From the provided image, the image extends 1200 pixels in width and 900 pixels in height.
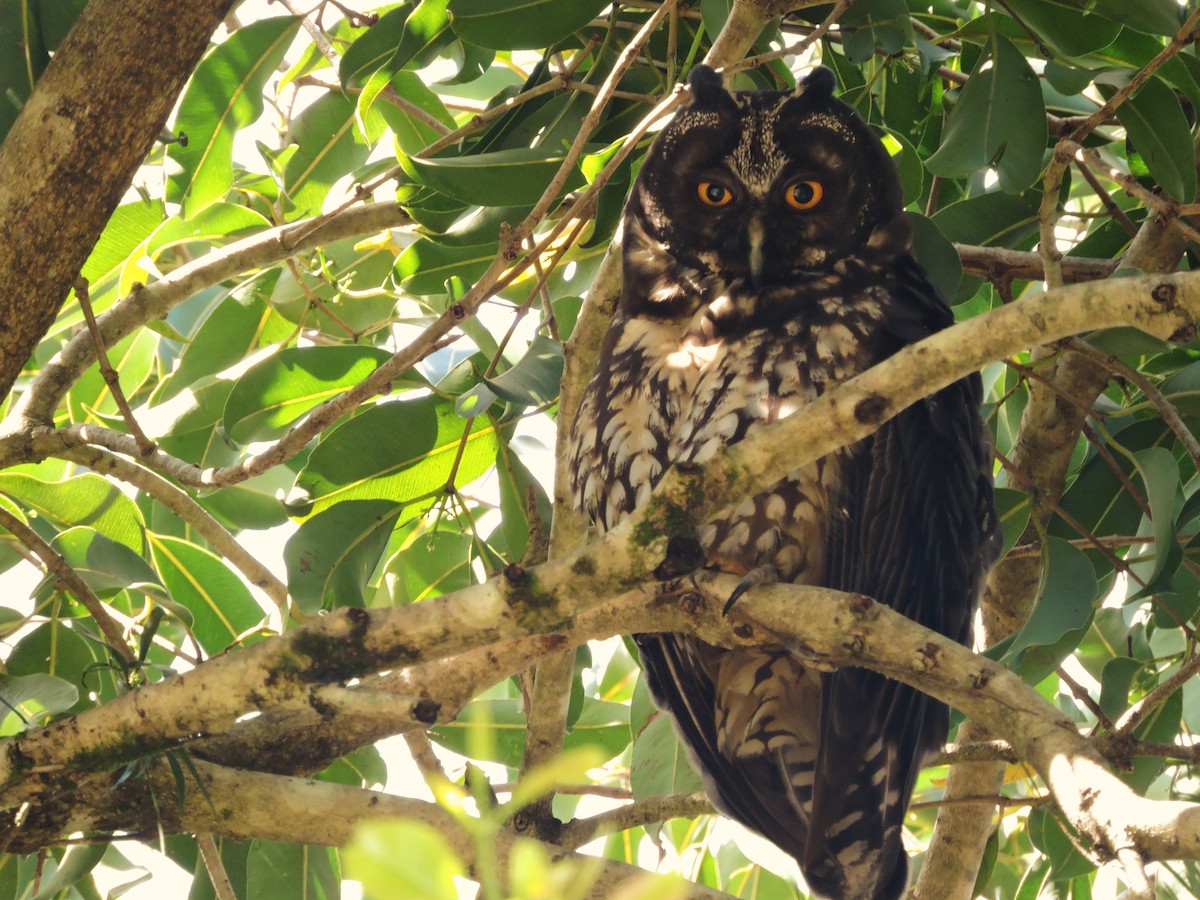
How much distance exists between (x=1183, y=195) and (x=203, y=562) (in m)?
2.55

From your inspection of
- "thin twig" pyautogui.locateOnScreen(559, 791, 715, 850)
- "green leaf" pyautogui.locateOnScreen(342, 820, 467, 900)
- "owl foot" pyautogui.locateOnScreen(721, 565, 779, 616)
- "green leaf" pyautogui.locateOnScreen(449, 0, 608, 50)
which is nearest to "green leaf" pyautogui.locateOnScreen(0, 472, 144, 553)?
"thin twig" pyautogui.locateOnScreen(559, 791, 715, 850)

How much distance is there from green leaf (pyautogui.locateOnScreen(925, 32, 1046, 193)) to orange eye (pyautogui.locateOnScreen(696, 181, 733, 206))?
2.11 ft

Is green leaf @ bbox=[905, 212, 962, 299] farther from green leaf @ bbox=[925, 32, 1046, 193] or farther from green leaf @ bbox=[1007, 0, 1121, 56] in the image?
green leaf @ bbox=[1007, 0, 1121, 56]

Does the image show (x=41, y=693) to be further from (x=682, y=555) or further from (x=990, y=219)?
(x=990, y=219)

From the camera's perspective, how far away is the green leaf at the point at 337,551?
2.75 meters

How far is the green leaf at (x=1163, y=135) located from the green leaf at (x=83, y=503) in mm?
2552

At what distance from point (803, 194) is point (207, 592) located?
1888mm

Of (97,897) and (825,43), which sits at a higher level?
(825,43)

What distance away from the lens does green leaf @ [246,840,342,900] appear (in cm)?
306

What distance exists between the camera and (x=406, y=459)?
3.00 metres

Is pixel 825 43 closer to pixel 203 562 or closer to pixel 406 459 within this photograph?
pixel 406 459

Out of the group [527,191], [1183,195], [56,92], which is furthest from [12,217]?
[1183,195]

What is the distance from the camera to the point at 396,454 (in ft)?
9.73

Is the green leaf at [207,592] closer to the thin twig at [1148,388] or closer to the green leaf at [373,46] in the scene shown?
the green leaf at [373,46]
